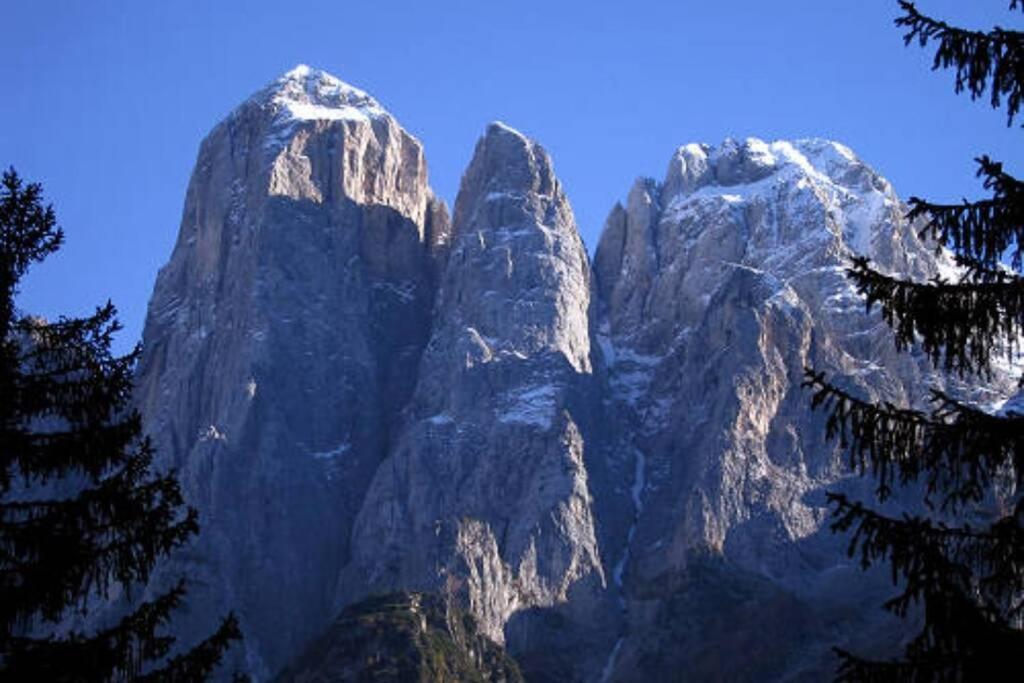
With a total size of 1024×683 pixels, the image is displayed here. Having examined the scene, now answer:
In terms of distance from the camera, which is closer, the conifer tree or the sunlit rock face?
the conifer tree

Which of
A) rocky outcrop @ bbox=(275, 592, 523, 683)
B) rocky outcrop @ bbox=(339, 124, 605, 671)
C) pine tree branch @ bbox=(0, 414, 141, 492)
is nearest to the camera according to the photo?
pine tree branch @ bbox=(0, 414, 141, 492)

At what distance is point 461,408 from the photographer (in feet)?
536

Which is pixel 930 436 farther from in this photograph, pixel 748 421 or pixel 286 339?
pixel 286 339

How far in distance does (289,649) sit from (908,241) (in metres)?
87.9

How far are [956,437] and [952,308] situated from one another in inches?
57.4

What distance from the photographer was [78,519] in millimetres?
21188

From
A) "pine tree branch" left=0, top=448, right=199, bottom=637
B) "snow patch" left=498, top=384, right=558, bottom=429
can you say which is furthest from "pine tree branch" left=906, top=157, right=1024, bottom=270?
"snow patch" left=498, top=384, right=558, bottom=429

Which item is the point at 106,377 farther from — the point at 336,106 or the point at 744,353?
the point at 336,106

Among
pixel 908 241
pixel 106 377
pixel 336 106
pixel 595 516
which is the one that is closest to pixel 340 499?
pixel 595 516

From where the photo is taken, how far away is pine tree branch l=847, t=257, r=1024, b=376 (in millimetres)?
17766

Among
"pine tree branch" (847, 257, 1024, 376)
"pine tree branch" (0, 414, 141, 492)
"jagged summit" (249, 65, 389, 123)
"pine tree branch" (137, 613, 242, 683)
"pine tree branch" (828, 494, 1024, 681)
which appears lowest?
"pine tree branch" (828, 494, 1024, 681)

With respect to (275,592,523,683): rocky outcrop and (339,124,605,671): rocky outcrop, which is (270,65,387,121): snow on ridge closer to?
(339,124,605,671): rocky outcrop

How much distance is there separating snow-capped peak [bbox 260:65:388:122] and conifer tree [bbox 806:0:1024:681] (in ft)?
566

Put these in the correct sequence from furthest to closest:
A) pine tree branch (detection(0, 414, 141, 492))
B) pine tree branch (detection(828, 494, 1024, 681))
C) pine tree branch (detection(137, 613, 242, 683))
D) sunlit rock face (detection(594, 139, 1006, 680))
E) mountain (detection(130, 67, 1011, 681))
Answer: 1. mountain (detection(130, 67, 1011, 681))
2. sunlit rock face (detection(594, 139, 1006, 680))
3. pine tree branch (detection(0, 414, 141, 492))
4. pine tree branch (detection(137, 613, 242, 683))
5. pine tree branch (detection(828, 494, 1024, 681))
